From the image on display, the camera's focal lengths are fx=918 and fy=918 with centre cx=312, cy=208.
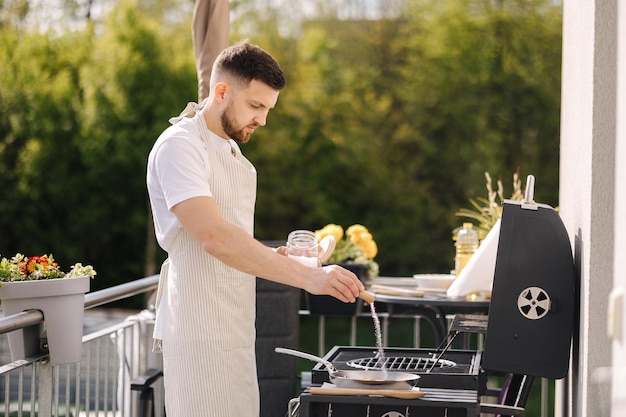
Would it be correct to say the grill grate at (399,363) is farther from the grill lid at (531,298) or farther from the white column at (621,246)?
the white column at (621,246)

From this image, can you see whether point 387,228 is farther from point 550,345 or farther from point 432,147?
point 550,345

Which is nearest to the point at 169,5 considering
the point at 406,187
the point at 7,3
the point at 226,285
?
the point at 7,3

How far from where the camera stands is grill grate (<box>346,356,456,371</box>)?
2.46 meters

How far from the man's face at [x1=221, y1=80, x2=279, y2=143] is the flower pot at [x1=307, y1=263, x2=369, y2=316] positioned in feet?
6.38

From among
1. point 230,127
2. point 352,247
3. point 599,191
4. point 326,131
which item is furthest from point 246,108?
point 326,131

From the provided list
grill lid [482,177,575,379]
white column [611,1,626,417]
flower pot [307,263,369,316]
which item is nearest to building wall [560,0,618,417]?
grill lid [482,177,575,379]

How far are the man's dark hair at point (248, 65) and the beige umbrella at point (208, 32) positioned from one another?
112cm

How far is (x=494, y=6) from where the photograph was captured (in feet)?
45.2

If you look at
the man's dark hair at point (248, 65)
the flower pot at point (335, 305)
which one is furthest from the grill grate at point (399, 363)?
the flower pot at point (335, 305)

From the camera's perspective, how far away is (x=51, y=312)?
2.66m

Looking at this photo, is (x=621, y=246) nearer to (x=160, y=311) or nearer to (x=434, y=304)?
(x=160, y=311)

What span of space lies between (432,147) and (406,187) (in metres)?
0.68

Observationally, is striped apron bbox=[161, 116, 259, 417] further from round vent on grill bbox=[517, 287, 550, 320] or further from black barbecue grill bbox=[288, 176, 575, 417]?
round vent on grill bbox=[517, 287, 550, 320]

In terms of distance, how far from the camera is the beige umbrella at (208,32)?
3.54m
